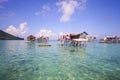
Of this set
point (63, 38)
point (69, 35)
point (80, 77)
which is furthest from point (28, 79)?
point (63, 38)

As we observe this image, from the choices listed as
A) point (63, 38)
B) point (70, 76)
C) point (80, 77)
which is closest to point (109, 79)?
point (80, 77)

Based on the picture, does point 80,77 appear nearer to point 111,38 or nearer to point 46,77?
point 46,77

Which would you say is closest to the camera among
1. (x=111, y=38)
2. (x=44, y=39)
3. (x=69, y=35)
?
(x=69, y=35)

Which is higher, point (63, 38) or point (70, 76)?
point (63, 38)

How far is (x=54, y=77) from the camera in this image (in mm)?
11984

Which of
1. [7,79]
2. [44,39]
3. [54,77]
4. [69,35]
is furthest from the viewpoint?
[44,39]

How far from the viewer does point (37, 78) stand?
11.7 m

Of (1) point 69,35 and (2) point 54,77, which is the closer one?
(2) point 54,77

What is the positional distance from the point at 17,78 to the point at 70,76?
4.46 metres

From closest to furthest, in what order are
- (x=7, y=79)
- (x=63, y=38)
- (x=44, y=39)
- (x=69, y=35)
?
(x=7, y=79) < (x=69, y=35) < (x=63, y=38) < (x=44, y=39)

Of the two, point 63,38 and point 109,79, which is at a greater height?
point 63,38

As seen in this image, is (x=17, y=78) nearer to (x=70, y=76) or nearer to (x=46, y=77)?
(x=46, y=77)

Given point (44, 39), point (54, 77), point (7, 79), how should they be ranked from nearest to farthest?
point (7, 79)
point (54, 77)
point (44, 39)

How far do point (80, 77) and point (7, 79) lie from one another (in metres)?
5.95
